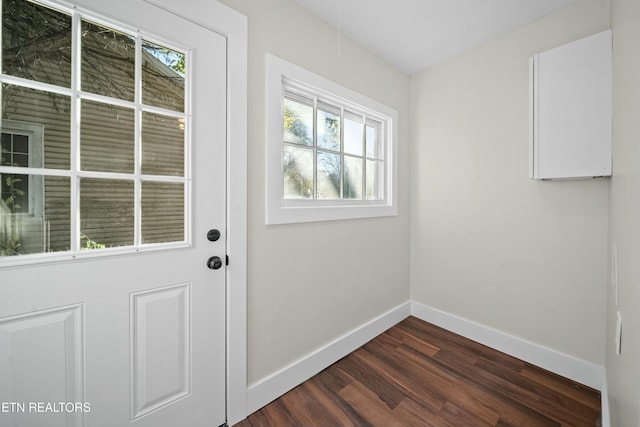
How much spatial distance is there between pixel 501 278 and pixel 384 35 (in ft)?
7.09

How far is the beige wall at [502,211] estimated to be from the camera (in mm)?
1621

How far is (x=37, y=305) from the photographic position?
889 mm

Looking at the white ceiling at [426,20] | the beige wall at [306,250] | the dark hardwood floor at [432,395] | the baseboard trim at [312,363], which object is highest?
the white ceiling at [426,20]

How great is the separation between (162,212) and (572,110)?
95.2 inches

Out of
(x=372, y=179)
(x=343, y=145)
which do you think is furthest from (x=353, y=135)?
(x=372, y=179)

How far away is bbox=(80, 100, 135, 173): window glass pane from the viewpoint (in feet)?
3.18

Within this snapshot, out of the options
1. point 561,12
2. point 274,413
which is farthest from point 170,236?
point 561,12

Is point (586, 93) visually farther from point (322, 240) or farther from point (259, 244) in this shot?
point (259, 244)

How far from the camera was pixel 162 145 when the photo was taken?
114cm

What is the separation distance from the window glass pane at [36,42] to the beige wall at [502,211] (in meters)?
2.51

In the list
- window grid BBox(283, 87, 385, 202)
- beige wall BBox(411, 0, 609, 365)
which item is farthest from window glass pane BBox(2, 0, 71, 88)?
beige wall BBox(411, 0, 609, 365)

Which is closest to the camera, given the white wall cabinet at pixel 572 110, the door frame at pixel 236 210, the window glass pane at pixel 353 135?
the door frame at pixel 236 210

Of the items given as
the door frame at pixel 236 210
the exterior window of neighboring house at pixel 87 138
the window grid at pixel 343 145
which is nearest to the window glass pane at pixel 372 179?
the window grid at pixel 343 145

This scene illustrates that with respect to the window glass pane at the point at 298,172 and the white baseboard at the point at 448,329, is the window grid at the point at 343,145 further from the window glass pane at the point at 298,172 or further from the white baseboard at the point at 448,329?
the white baseboard at the point at 448,329
